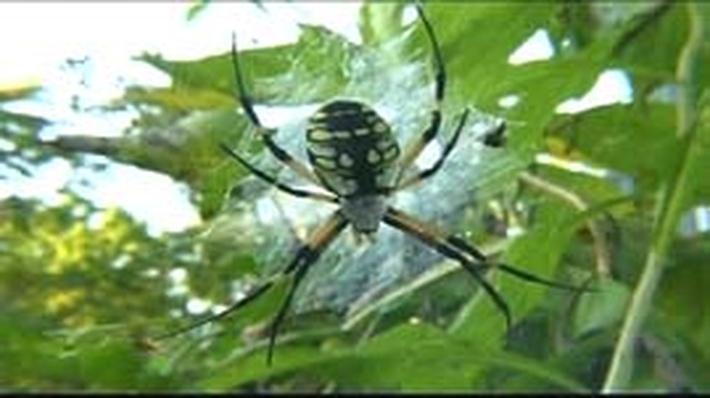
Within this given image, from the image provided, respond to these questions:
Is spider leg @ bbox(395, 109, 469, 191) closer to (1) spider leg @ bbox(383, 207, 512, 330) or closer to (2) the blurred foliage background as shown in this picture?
(2) the blurred foliage background

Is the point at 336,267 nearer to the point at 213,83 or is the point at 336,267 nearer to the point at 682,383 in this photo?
the point at 213,83

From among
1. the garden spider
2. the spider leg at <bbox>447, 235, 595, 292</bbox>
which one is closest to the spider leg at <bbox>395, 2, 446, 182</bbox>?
the garden spider

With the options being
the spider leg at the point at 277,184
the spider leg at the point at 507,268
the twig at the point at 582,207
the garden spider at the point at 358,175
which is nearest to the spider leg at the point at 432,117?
the garden spider at the point at 358,175

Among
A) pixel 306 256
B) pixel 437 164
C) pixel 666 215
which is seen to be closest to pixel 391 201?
pixel 437 164

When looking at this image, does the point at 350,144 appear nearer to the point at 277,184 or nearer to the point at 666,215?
the point at 277,184

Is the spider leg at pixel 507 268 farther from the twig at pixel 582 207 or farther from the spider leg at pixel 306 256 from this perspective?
the spider leg at pixel 306 256

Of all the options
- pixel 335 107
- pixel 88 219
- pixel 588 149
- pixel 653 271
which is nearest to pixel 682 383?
pixel 653 271

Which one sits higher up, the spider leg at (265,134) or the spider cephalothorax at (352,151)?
the spider leg at (265,134)

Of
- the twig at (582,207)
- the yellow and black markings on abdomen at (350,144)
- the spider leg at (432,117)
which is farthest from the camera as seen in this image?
the twig at (582,207)
